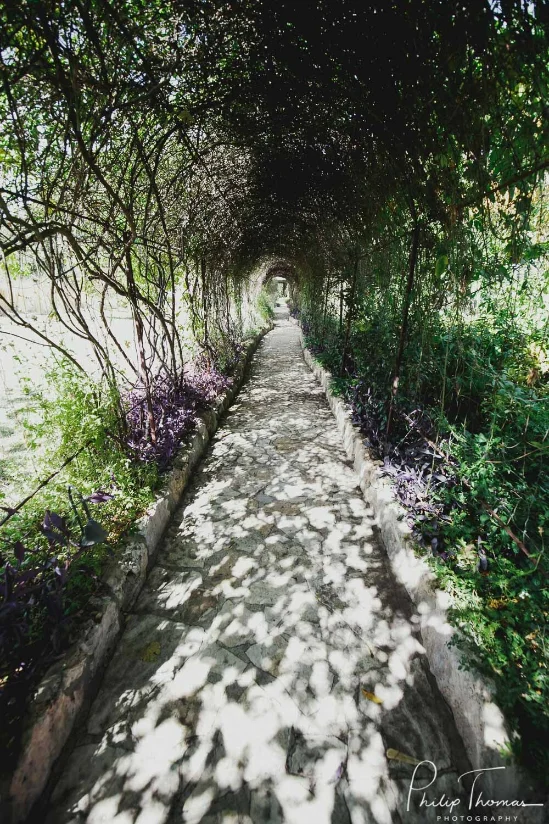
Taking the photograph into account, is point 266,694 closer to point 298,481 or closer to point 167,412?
point 298,481

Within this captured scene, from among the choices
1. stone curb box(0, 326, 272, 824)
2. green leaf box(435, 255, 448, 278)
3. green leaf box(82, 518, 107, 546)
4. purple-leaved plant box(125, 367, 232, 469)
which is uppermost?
green leaf box(435, 255, 448, 278)

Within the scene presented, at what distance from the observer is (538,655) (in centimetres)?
182

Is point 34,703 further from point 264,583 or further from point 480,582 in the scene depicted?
point 480,582

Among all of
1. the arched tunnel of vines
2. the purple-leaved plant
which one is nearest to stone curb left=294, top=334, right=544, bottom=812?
the arched tunnel of vines

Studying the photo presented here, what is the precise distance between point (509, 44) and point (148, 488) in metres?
3.86

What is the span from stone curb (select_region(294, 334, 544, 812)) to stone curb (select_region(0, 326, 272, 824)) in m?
2.06

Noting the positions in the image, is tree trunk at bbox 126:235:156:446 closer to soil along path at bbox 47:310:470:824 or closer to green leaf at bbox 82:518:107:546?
soil along path at bbox 47:310:470:824

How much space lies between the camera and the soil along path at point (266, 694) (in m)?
1.69

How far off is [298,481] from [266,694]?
2550 mm

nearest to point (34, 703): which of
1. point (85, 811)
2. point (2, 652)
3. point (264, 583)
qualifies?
point (2, 652)

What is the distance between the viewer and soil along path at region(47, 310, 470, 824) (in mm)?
Result: 1691

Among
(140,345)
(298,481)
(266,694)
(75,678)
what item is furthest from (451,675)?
(140,345)

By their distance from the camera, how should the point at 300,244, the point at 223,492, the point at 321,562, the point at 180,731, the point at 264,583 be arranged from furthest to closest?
the point at 300,244 < the point at 223,492 < the point at 321,562 < the point at 264,583 < the point at 180,731

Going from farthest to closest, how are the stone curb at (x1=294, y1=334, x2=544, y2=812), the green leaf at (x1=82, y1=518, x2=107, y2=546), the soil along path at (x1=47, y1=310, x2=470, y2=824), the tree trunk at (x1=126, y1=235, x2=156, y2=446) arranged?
1. the tree trunk at (x1=126, y1=235, x2=156, y2=446)
2. the green leaf at (x1=82, y1=518, x2=107, y2=546)
3. the soil along path at (x1=47, y1=310, x2=470, y2=824)
4. the stone curb at (x1=294, y1=334, x2=544, y2=812)
